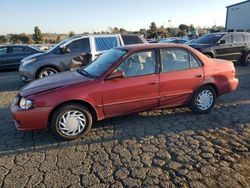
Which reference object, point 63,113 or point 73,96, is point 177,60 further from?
point 63,113

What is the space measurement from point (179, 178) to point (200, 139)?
124 cm

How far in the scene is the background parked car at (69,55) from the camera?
829 centimetres

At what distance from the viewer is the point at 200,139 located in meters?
4.23

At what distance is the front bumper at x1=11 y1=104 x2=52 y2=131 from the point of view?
159 inches

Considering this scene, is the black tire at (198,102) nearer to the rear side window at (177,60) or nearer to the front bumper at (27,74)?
the rear side window at (177,60)

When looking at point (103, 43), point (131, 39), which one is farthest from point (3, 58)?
point (131, 39)

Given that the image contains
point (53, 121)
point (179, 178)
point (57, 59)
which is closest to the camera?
point (179, 178)

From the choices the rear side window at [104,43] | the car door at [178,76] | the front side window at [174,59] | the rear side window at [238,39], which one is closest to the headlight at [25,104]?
the car door at [178,76]

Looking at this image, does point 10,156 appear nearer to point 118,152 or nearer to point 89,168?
point 89,168

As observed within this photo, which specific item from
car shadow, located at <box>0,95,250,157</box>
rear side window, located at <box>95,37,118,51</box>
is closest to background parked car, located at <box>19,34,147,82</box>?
rear side window, located at <box>95,37,118,51</box>

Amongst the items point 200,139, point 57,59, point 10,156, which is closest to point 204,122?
point 200,139

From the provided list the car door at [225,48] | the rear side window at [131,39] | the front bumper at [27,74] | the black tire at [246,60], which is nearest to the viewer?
the front bumper at [27,74]

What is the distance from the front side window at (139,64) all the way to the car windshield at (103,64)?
0.19 meters

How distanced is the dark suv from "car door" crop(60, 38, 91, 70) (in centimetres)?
515
